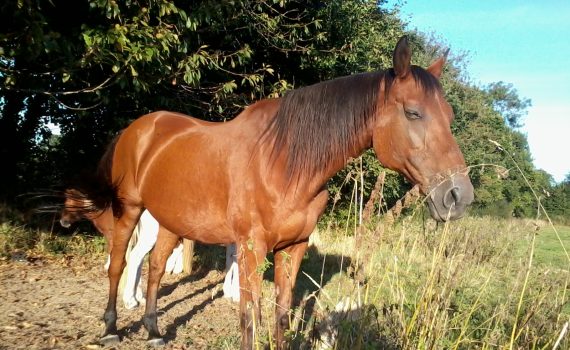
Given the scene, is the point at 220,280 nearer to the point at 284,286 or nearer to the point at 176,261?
the point at 176,261

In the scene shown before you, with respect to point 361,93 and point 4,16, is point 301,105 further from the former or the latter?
point 4,16

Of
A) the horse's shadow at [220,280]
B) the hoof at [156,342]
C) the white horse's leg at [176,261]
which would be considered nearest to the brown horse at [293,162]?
the horse's shadow at [220,280]

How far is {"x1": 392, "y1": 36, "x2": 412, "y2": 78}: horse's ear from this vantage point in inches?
102

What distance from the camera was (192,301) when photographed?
212 inches

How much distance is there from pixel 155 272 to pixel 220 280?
7.72 feet

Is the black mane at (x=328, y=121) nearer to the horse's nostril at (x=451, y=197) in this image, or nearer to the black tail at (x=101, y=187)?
the horse's nostril at (x=451, y=197)

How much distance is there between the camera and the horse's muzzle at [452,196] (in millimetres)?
2336

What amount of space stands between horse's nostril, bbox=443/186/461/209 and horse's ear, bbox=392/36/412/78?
0.81m

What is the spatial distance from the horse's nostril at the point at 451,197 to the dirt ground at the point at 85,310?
6.31 feet

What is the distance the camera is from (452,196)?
2.38 m

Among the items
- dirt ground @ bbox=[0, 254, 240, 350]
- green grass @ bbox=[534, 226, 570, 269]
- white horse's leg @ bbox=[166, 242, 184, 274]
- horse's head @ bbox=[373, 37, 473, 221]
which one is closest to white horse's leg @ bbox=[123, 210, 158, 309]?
dirt ground @ bbox=[0, 254, 240, 350]

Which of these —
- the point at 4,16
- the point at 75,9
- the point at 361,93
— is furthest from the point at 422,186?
the point at 75,9

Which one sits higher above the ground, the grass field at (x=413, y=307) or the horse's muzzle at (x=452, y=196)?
the horse's muzzle at (x=452, y=196)

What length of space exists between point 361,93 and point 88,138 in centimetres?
739
